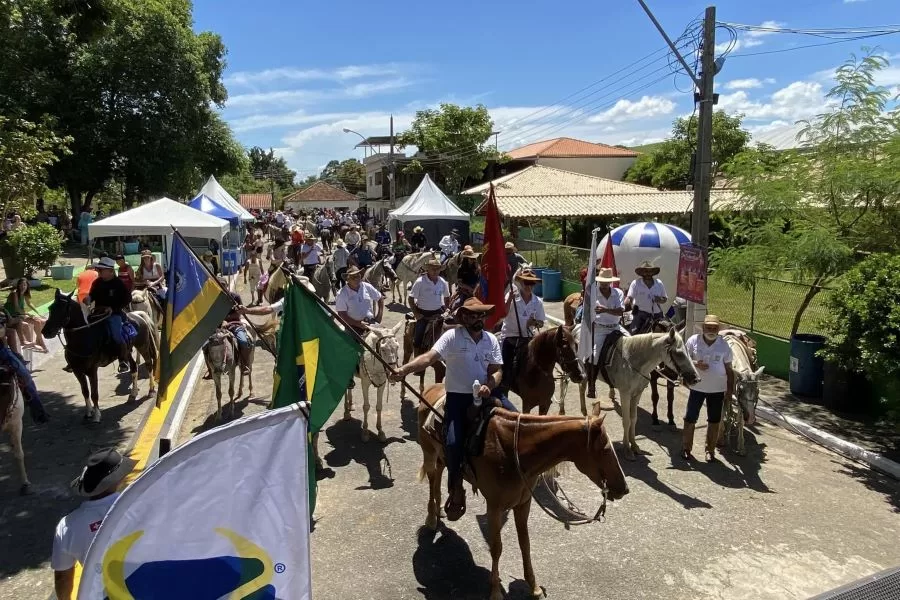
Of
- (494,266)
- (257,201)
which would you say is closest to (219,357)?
(494,266)

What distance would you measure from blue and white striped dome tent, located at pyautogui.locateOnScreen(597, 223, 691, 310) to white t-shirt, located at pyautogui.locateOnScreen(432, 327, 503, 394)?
11.8m

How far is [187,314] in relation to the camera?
19.9 feet

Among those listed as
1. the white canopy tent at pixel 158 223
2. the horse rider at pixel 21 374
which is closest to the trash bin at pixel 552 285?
the white canopy tent at pixel 158 223

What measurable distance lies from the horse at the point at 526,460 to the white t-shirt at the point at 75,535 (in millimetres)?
2889

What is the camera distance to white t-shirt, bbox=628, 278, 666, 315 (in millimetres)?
10727

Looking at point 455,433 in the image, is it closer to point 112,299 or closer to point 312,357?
point 312,357

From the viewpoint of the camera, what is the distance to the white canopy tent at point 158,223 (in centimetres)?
1550

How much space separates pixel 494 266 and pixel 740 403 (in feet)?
12.6

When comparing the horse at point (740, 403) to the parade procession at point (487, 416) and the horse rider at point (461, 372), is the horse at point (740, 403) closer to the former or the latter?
the parade procession at point (487, 416)

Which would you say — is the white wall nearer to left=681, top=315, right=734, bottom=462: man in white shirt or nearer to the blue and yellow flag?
left=681, top=315, right=734, bottom=462: man in white shirt

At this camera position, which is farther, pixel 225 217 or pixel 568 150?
pixel 568 150

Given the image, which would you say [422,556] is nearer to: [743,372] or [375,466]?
[375,466]

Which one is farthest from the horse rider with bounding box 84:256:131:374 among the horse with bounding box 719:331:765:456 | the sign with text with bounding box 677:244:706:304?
the sign with text with bounding box 677:244:706:304

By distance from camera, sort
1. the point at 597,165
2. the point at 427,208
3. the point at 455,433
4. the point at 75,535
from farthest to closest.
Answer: the point at 597,165 → the point at 427,208 → the point at 455,433 → the point at 75,535
